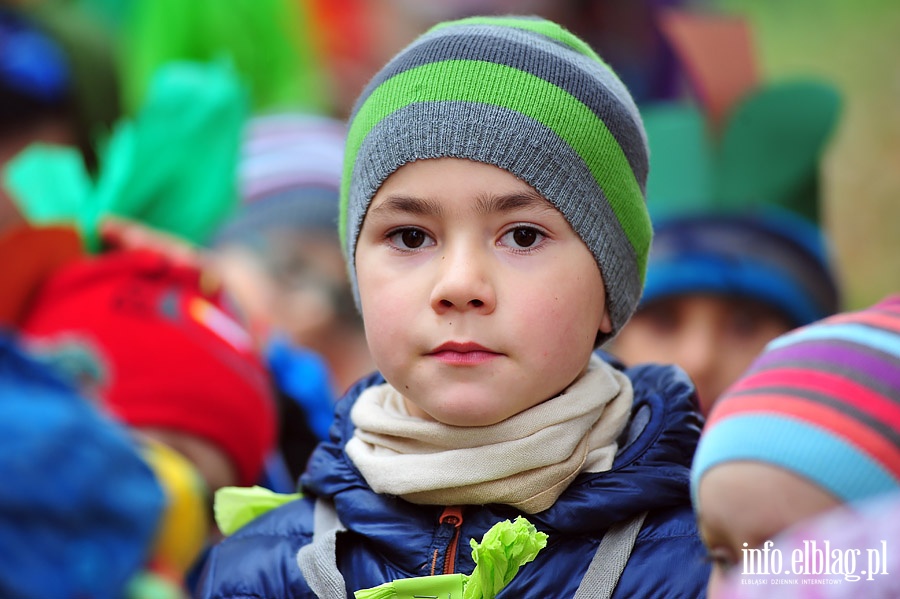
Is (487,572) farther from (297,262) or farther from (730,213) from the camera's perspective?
(297,262)

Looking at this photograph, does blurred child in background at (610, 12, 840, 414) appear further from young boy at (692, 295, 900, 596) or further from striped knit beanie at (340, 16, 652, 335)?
young boy at (692, 295, 900, 596)

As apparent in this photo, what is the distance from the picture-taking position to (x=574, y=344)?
175 cm

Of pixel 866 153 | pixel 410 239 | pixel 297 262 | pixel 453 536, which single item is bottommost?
pixel 453 536

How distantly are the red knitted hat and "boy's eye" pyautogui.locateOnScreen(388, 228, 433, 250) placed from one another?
0.98 metres

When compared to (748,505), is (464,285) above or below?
above

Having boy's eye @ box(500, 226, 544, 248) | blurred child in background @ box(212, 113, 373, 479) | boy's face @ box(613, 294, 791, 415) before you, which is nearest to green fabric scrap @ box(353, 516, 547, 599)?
boy's eye @ box(500, 226, 544, 248)

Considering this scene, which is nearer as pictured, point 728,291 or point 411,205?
point 411,205

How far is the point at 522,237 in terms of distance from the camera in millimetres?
1756

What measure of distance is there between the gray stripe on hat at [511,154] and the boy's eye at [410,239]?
0.07m

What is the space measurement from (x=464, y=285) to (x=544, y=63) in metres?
0.37

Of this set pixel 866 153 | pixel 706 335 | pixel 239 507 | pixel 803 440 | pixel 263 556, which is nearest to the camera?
pixel 803 440

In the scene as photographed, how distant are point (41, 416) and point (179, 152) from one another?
2.02 m

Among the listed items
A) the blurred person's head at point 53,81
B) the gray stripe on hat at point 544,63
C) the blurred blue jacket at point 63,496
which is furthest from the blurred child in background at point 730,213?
the blurred blue jacket at point 63,496

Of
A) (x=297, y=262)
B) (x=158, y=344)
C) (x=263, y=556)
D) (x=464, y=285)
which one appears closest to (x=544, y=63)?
(x=464, y=285)
